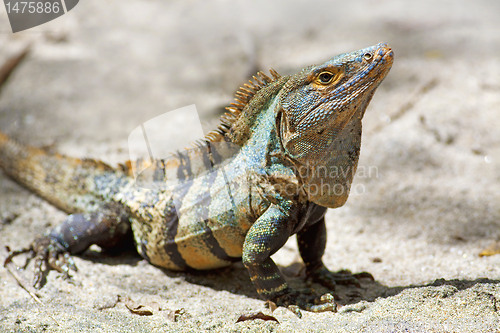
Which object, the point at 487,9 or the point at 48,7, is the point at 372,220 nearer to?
the point at 48,7


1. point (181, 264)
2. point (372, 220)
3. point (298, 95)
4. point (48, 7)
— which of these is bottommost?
point (372, 220)

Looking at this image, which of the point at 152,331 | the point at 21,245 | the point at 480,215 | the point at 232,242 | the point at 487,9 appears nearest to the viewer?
the point at 152,331

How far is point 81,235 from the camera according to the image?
4184mm

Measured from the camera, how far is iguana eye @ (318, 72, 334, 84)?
302 centimetres

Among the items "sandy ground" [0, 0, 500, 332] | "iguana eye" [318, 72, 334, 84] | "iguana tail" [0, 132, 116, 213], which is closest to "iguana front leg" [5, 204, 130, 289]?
"sandy ground" [0, 0, 500, 332]

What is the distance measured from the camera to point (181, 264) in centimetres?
402

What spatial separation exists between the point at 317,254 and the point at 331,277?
252 mm

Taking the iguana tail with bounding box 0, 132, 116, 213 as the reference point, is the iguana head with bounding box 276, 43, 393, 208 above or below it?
above

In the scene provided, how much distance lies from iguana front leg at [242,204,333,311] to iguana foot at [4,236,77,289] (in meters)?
1.89

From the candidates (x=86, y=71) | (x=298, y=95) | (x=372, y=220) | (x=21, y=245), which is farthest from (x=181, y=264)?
(x=86, y=71)

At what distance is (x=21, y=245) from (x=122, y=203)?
116 centimetres

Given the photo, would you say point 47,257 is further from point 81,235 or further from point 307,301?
point 307,301

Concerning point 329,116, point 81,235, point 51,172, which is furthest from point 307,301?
point 51,172

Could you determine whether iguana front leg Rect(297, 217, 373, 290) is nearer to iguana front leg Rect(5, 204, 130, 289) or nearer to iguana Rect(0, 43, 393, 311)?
iguana Rect(0, 43, 393, 311)
